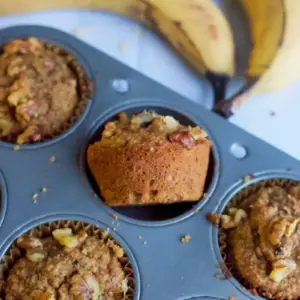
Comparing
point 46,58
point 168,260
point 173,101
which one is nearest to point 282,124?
point 173,101

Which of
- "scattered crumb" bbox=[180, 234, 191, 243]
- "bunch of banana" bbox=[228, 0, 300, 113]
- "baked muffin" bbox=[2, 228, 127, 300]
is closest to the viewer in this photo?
"baked muffin" bbox=[2, 228, 127, 300]

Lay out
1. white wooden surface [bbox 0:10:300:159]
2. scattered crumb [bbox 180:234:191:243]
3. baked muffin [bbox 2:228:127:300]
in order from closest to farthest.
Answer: baked muffin [bbox 2:228:127:300]
scattered crumb [bbox 180:234:191:243]
white wooden surface [bbox 0:10:300:159]

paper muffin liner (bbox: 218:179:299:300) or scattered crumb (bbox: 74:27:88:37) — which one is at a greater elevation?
scattered crumb (bbox: 74:27:88:37)

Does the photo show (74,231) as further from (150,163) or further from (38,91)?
(38,91)

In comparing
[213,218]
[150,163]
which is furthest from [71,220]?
[213,218]

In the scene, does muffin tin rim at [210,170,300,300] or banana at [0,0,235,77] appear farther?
banana at [0,0,235,77]

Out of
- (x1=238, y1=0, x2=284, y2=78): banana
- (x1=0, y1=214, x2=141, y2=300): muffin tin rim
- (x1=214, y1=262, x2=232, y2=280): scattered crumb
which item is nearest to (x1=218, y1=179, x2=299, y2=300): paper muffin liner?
(x1=214, y1=262, x2=232, y2=280): scattered crumb

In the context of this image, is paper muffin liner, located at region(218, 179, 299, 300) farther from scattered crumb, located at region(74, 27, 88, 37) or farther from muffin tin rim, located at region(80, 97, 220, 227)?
scattered crumb, located at region(74, 27, 88, 37)

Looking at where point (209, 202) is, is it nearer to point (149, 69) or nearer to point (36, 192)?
point (36, 192)
